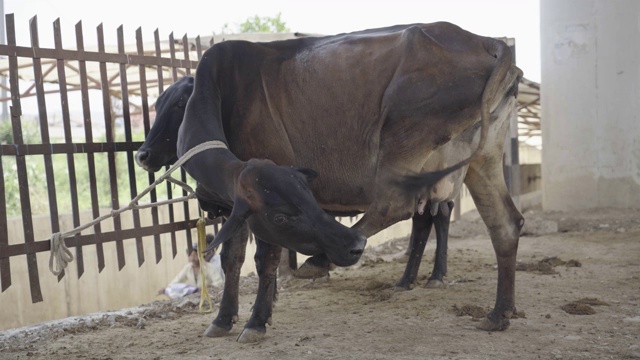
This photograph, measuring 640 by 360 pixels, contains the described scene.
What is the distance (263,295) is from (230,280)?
40 cm

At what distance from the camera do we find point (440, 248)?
Result: 6102mm

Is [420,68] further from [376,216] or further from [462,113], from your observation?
[376,216]

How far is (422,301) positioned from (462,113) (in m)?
1.73

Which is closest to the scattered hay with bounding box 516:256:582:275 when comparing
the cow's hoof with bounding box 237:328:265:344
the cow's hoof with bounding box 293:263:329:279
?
the cow's hoof with bounding box 237:328:265:344

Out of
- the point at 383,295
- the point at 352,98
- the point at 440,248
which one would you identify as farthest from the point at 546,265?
the point at 352,98

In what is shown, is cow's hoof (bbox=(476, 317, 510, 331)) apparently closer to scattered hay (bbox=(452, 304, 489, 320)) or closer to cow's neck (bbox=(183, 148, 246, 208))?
scattered hay (bbox=(452, 304, 489, 320))

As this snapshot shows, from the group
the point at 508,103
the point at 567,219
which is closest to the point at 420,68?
the point at 508,103

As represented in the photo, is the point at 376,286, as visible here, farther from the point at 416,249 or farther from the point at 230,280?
the point at 230,280

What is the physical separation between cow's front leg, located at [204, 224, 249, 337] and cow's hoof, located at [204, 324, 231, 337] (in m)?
0.01

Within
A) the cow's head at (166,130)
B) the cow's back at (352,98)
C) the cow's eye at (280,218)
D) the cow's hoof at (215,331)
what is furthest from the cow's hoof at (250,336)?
the cow's head at (166,130)

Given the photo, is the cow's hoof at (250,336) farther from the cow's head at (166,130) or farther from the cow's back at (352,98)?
the cow's head at (166,130)

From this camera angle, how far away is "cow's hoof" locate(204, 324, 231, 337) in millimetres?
4684

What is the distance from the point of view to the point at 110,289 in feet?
37.8

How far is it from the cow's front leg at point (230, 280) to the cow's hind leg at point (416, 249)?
156cm
